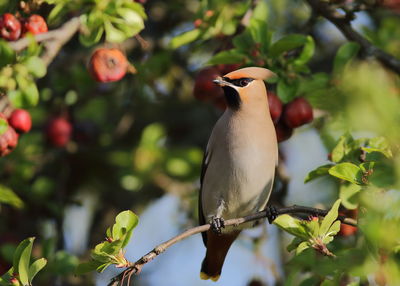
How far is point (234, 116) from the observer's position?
350 centimetres

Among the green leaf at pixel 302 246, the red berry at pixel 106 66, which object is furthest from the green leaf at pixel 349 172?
the red berry at pixel 106 66

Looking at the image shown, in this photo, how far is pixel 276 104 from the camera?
11.3ft

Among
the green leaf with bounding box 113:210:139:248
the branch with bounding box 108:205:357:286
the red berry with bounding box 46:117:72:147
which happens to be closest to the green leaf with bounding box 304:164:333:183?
the branch with bounding box 108:205:357:286

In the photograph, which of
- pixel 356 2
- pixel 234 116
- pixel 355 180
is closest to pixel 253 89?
pixel 234 116

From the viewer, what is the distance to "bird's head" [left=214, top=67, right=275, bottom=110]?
3340mm

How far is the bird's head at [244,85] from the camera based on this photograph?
3.34 metres

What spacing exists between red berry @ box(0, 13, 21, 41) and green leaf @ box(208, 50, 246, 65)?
0.93 metres

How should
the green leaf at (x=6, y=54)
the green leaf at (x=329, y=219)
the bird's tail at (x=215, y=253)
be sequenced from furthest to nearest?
the bird's tail at (x=215, y=253), the green leaf at (x=6, y=54), the green leaf at (x=329, y=219)

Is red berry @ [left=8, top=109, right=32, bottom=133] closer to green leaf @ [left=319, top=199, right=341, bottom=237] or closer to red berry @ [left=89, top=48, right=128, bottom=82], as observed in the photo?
red berry @ [left=89, top=48, right=128, bottom=82]

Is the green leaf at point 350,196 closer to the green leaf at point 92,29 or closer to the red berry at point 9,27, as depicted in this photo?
the green leaf at point 92,29

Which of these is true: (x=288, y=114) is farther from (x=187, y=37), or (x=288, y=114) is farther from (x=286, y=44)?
(x=187, y=37)

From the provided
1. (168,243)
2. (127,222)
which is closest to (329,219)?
(168,243)

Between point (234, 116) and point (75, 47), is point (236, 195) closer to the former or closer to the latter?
point (234, 116)

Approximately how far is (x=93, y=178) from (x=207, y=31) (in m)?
2.04
